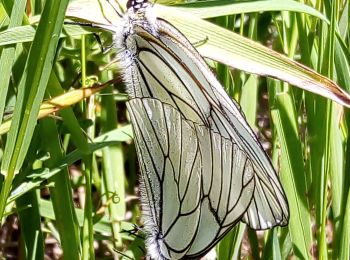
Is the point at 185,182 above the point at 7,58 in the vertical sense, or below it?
below

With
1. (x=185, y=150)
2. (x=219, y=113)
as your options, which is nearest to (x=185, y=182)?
(x=185, y=150)

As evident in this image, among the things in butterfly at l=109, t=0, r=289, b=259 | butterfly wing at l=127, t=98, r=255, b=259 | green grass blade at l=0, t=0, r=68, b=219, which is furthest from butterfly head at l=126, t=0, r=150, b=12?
green grass blade at l=0, t=0, r=68, b=219

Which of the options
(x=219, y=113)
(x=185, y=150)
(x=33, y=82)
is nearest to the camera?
(x=33, y=82)

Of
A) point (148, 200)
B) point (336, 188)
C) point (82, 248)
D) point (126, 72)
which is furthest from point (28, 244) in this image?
point (336, 188)

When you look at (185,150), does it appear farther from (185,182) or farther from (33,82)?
(33,82)

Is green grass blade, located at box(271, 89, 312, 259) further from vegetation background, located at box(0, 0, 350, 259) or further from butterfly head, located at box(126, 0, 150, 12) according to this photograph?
butterfly head, located at box(126, 0, 150, 12)

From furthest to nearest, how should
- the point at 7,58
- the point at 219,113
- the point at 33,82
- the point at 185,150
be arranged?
the point at 185,150 → the point at 219,113 → the point at 7,58 → the point at 33,82

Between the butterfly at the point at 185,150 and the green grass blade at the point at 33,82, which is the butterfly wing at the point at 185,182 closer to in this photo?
the butterfly at the point at 185,150
